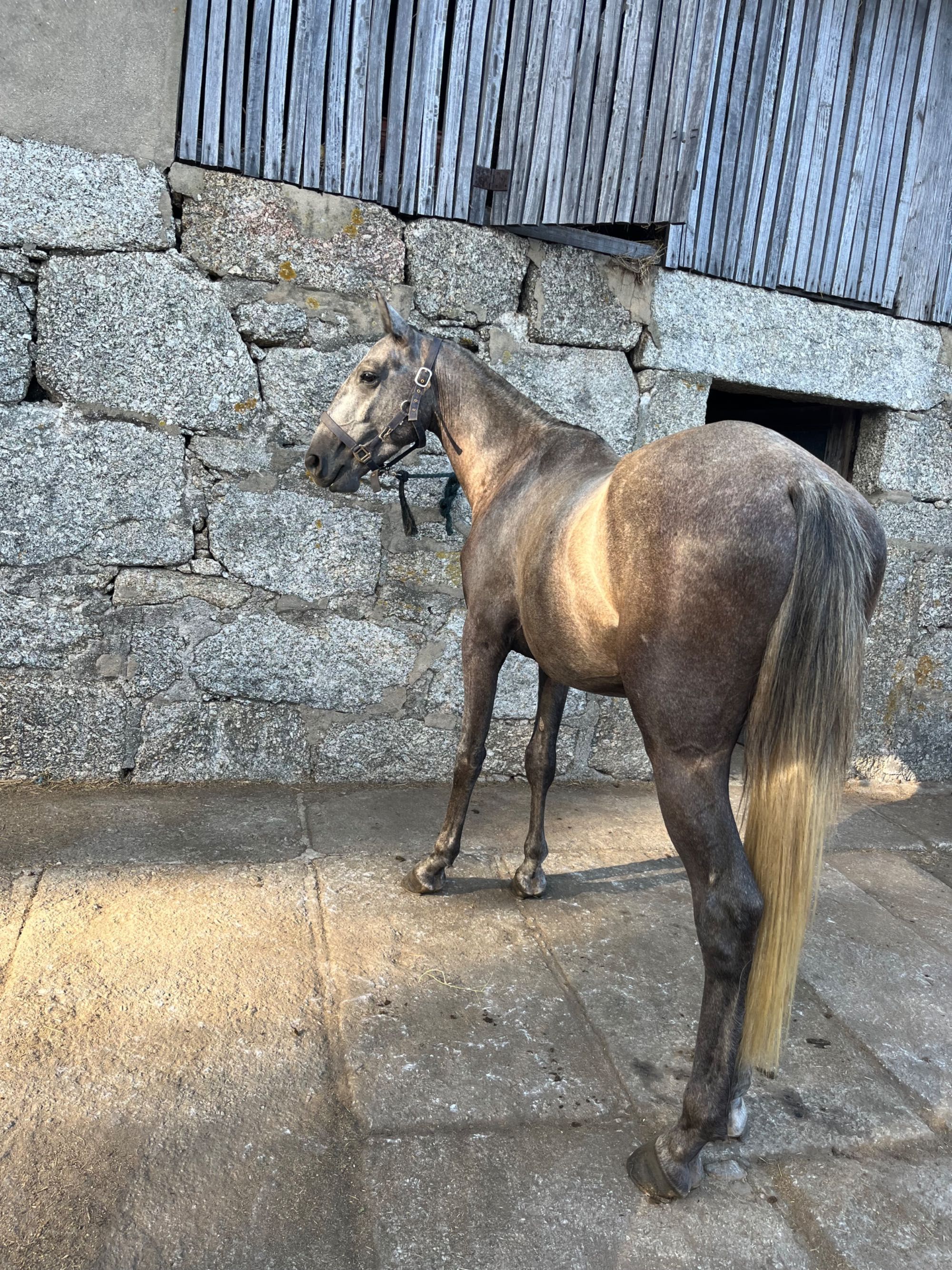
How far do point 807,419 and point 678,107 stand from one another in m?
2.00

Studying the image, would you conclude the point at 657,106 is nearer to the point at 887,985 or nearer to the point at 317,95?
the point at 317,95

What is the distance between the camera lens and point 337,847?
9.95ft

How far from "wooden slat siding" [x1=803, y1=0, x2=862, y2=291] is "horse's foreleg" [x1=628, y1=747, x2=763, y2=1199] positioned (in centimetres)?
308

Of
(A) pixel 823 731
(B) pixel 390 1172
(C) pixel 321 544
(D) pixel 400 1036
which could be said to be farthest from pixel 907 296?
(B) pixel 390 1172

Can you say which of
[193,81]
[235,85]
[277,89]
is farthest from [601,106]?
[193,81]

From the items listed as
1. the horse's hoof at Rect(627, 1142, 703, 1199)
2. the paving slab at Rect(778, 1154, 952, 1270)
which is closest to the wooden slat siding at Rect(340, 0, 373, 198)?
the horse's hoof at Rect(627, 1142, 703, 1199)

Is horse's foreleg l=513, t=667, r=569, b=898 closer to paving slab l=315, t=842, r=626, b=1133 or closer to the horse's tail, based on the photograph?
paving slab l=315, t=842, r=626, b=1133

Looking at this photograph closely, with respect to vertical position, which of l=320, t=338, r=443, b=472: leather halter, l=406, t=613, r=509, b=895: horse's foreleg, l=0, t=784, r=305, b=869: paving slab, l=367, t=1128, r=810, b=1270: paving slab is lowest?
l=0, t=784, r=305, b=869: paving slab

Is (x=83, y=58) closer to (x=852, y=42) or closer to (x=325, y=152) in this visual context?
(x=325, y=152)

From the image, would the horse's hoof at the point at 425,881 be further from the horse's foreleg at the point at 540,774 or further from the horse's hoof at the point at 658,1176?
the horse's hoof at the point at 658,1176

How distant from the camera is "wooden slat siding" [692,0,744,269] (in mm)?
3566

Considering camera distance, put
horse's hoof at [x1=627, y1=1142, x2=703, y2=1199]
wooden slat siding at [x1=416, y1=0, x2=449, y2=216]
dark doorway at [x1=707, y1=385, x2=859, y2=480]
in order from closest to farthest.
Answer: horse's hoof at [x1=627, y1=1142, x2=703, y2=1199]
wooden slat siding at [x1=416, y1=0, x2=449, y2=216]
dark doorway at [x1=707, y1=385, x2=859, y2=480]

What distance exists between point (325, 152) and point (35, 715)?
249cm

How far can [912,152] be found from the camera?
3.93 meters
